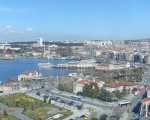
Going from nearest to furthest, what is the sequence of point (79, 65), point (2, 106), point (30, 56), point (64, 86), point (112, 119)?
point (112, 119)
point (2, 106)
point (64, 86)
point (79, 65)
point (30, 56)

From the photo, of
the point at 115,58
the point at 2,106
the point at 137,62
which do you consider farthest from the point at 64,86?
the point at 115,58

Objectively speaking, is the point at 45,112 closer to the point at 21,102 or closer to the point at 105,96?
the point at 21,102

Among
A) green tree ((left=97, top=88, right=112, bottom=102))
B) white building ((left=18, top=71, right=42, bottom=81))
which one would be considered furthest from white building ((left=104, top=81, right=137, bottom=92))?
white building ((left=18, top=71, right=42, bottom=81))

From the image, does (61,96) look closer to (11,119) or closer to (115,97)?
(115,97)

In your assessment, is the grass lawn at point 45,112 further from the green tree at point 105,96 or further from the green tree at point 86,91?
the green tree at point 86,91

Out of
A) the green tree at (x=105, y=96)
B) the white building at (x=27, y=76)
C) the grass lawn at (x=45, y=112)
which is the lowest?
the white building at (x=27, y=76)

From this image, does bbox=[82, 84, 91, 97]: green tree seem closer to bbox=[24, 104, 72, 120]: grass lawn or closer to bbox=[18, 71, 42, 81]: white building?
bbox=[24, 104, 72, 120]: grass lawn

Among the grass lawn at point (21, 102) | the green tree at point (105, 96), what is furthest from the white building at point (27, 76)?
the green tree at point (105, 96)

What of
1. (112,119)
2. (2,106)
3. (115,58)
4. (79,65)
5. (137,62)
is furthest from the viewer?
(115,58)
